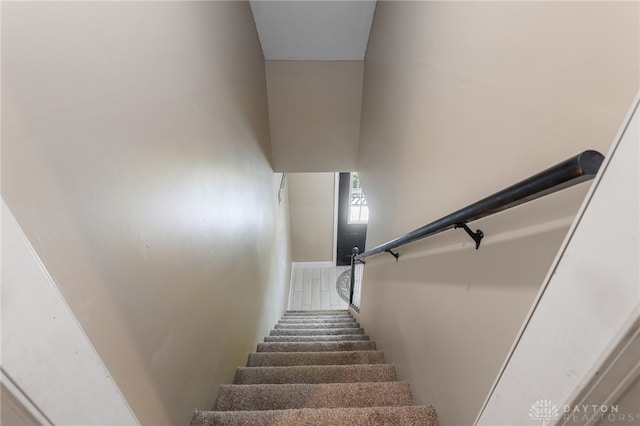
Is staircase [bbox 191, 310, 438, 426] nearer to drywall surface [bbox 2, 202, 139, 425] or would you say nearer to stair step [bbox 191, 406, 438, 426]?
stair step [bbox 191, 406, 438, 426]

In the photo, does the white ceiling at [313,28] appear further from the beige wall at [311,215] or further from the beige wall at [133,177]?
the beige wall at [311,215]

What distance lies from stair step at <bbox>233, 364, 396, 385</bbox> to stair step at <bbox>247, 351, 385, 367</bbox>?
28 cm

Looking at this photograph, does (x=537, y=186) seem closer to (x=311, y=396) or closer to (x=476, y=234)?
(x=476, y=234)

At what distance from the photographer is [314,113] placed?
3453 mm

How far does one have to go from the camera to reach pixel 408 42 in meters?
1.52

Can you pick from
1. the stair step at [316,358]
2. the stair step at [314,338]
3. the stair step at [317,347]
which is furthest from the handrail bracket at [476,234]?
the stair step at [314,338]

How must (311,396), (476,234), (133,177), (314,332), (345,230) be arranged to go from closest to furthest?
(133,177) < (476,234) < (311,396) < (314,332) < (345,230)

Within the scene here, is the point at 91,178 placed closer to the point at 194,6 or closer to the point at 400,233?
the point at 194,6

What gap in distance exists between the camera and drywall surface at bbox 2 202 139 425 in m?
0.40

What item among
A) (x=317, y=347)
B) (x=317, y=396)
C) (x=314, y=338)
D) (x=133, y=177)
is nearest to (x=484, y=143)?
(x=133, y=177)

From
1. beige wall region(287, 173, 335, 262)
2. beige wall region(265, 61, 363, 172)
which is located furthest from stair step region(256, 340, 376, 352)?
beige wall region(287, 173, 335, 262)

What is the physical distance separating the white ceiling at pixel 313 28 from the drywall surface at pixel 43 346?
2.74 metres

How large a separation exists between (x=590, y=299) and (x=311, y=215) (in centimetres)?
554

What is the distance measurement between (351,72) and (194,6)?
2365mm
